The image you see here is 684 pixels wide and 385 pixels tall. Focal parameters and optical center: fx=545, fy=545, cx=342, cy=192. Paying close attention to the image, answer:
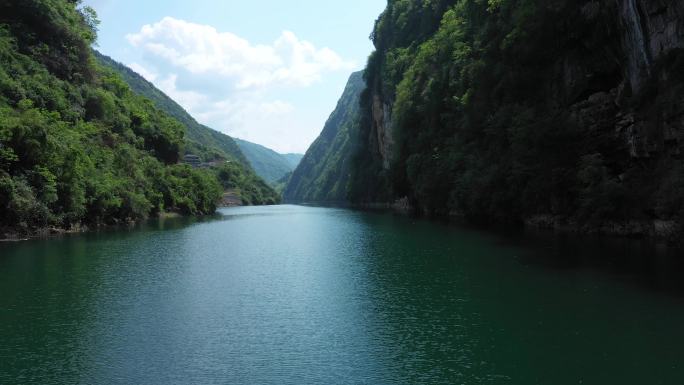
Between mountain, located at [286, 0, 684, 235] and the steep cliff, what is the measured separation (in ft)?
0.41

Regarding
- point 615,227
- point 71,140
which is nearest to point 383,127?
point 71,140

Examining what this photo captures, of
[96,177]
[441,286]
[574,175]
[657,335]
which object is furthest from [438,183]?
[657,335]

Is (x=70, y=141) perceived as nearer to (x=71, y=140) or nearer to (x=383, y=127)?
(x=71, y=140)

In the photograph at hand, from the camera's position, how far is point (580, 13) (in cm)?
5100

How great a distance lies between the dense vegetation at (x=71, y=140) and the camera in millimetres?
52188

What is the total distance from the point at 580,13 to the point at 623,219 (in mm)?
20244

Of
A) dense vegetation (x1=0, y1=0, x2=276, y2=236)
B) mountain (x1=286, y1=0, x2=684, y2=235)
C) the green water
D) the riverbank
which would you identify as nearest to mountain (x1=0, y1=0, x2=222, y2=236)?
dense vegetation (x1=0, y1=0, x2=276, y2=236)

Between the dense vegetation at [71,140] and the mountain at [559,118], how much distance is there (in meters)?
44.0

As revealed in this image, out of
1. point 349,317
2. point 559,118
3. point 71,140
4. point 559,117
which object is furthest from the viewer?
point 71,140

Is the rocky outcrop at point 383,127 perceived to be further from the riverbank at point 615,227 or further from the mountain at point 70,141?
the riverbank at point 615,227

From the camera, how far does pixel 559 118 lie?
169 feet

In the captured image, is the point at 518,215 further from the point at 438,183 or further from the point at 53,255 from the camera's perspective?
the point at 53,255

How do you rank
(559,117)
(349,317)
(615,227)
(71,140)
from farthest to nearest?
(71,140) < (559,117) < (615,227) < (349,317)

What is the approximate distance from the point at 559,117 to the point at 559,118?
20cm
